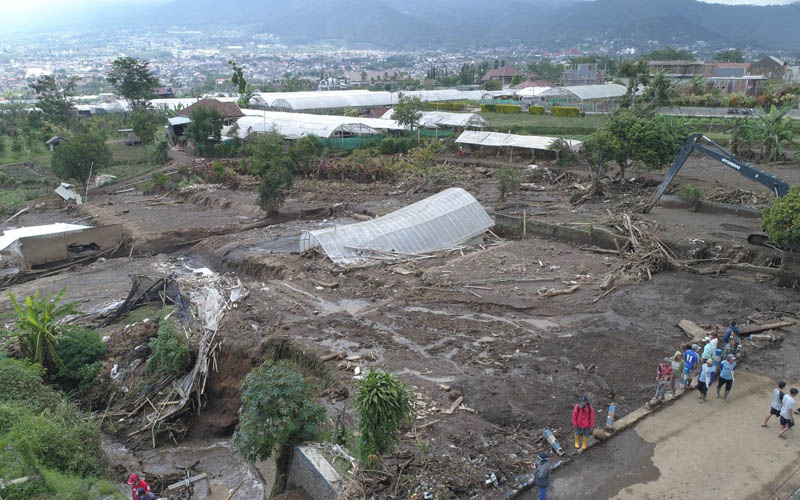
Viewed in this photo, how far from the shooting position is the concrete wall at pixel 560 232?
920 inches

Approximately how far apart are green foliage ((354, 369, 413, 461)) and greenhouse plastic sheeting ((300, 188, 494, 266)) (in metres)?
12.4

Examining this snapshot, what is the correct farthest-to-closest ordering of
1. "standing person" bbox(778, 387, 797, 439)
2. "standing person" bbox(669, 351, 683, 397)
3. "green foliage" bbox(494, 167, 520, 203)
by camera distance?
"green foliage" bbox(494, 167, 520, 203) → "standing person" bbox(669, 351, 683, 397) → "standing person" bbox(778, 387, 797, 439)

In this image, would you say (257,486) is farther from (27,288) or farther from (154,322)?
(27,288)

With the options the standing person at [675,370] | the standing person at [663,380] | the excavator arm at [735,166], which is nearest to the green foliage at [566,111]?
the excavator arm at [735,166]

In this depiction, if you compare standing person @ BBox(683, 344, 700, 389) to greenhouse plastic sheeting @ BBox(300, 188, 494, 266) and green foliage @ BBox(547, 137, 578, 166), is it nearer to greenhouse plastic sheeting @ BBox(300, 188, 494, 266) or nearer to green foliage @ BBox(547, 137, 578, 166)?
greenhouse plastic sheeting @ BBox(300, 188, 494, 266)

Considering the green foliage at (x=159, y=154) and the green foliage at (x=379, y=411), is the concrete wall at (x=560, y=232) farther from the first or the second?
the green foliage at (x=159, y=154)

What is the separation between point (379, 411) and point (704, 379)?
7.42m

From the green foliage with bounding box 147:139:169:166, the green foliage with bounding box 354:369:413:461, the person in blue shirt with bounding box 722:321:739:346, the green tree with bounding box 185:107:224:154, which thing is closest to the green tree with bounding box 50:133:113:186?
the green foliage with bounding box 147:139:169:166

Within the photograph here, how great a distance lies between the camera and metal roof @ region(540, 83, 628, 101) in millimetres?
61013

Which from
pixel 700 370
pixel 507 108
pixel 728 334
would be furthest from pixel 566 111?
pixel 700 370

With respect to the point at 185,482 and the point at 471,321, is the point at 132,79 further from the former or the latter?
the point at 185,482

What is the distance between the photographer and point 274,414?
10.3 m

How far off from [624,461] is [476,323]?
24.1 ft

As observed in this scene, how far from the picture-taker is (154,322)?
18156 millimetres
